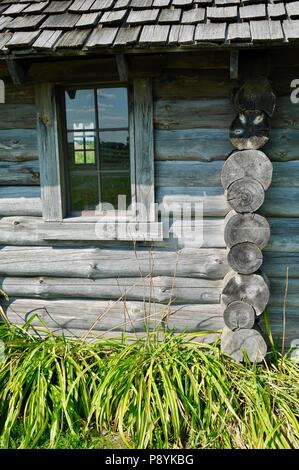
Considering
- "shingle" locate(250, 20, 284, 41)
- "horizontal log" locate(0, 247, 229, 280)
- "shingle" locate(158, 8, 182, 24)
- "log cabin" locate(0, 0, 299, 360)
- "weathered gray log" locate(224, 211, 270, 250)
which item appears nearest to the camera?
"shingle" locate(250, 20, 284, 41)

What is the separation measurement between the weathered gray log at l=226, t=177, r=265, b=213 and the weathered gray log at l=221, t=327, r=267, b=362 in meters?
0.99

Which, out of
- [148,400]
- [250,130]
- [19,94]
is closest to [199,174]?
[250,130]

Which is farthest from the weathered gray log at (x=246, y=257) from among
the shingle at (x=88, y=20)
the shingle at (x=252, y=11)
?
the shingle at (x=88, y=20)

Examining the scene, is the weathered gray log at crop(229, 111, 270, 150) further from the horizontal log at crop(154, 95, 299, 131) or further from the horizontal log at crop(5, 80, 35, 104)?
the horizontal log at crop(5, 80, 35, 104)

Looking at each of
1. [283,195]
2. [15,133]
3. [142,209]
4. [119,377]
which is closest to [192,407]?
[119,377]

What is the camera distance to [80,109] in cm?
339

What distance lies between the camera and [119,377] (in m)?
2.99

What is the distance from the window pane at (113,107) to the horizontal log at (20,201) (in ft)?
2.87

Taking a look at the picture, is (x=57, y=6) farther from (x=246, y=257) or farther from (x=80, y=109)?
(x=246, y=257)

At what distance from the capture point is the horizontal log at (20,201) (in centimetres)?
346

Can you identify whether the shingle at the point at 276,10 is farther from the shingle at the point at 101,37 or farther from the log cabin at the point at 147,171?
the shingle at the point at 101,37

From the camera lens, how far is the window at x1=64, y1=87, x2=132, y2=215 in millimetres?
3361

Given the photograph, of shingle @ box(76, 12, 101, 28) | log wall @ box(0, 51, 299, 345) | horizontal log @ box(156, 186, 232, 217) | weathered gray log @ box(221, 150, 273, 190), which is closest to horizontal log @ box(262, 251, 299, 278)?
log wall @ box(0, 51, 299, 345)
